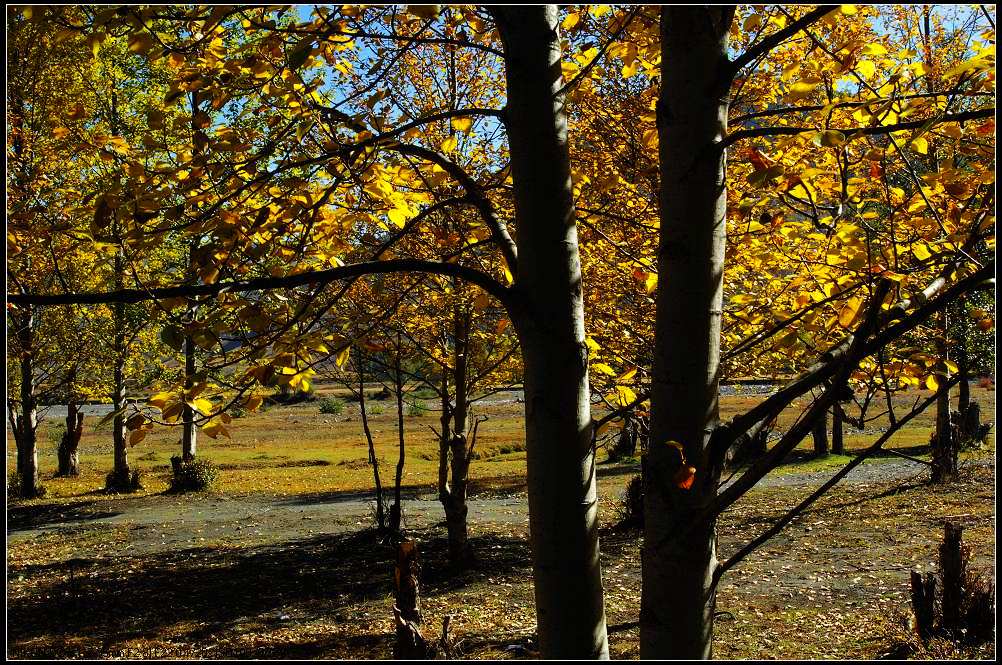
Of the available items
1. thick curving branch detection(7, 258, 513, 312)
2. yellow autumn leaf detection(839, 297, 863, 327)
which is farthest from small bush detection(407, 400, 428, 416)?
thick curving branch detection(7, 258, 513, 312)

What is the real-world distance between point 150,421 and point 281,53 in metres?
1.40

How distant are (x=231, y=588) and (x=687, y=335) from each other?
10.4m

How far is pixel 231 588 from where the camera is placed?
10.8m

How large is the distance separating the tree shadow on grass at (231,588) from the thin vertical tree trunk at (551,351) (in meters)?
6.62

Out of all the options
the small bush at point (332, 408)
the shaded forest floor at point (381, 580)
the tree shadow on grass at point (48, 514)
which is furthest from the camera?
the small bush at point (332, 408)

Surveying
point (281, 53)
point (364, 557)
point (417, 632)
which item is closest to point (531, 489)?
point (281, 53)

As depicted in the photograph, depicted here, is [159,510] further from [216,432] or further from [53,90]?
[216,432]

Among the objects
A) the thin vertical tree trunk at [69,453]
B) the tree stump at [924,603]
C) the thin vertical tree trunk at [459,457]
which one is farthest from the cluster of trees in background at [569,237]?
the thin vertical tree trunk at [69,453]

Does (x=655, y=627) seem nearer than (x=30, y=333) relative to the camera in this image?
Yes

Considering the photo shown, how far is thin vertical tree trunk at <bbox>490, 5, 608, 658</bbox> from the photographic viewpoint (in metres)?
2.05

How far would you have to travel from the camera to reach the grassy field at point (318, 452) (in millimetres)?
22984

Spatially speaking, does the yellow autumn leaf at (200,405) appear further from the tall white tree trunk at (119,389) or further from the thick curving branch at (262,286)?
the tall white tree trunk at (119,389)

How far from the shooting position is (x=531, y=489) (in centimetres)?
212

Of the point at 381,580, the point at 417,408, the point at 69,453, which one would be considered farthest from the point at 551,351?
the point at 69,453
